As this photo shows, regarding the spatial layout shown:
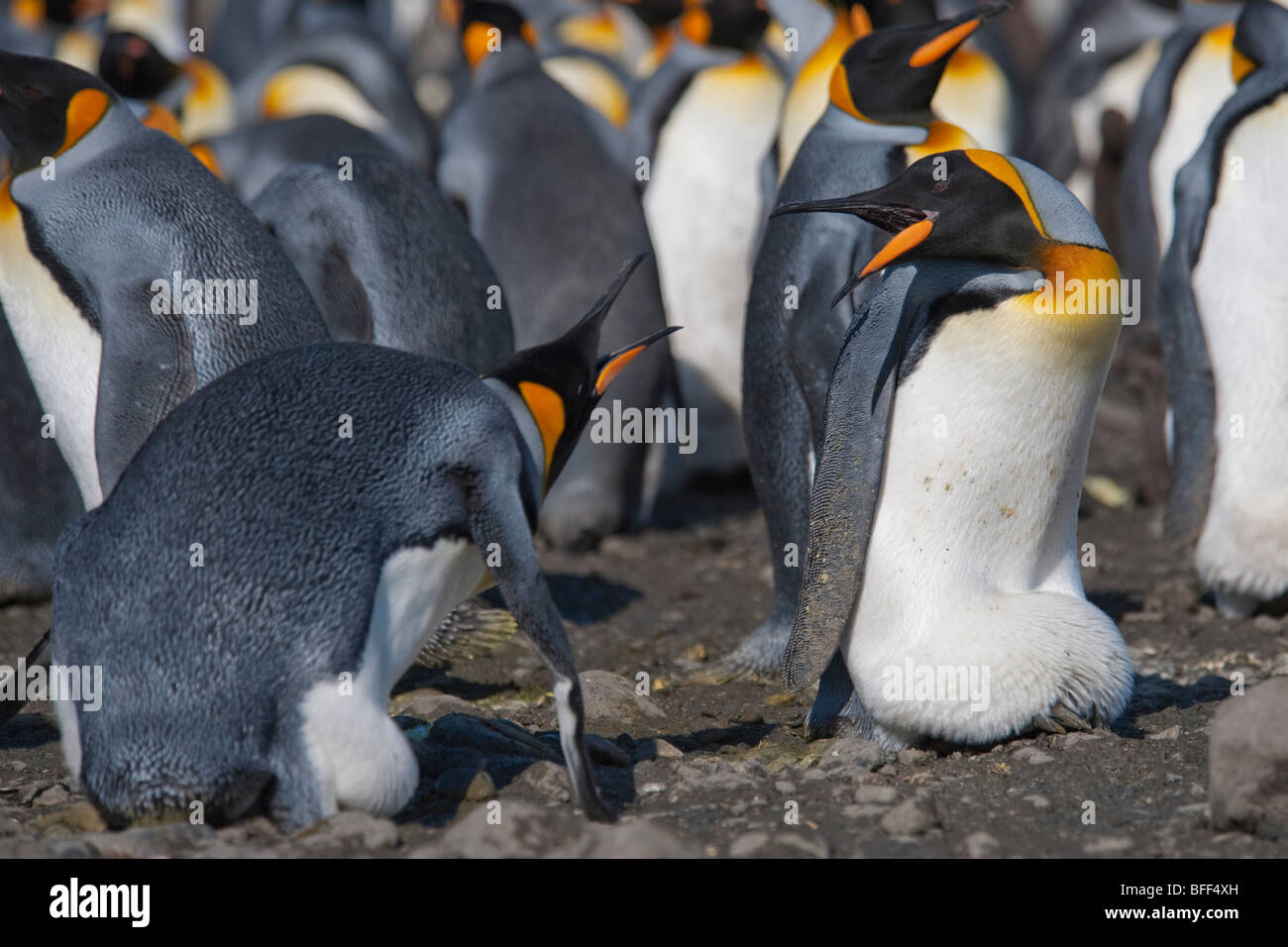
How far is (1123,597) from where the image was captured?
5660mm

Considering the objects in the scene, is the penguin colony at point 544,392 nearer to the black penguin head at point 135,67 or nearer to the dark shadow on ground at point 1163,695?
the dark shadow on ground at point 1163,695

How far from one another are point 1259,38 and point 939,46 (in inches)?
68.7

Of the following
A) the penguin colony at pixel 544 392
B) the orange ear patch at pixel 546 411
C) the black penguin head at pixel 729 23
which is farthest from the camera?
the black penguin head at pixel 729 23

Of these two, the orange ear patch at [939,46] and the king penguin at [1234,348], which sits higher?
the orange ear patch at [939,46]

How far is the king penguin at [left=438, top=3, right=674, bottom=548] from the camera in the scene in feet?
23.0

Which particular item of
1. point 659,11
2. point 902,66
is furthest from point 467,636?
point 659,11

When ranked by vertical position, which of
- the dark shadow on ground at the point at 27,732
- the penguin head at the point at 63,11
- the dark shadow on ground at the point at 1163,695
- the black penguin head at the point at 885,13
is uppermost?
the penguin head at the point at 63,11

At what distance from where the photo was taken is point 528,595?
322 centimetres

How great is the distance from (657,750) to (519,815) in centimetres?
86

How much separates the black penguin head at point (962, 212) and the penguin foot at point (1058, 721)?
3.10 ft

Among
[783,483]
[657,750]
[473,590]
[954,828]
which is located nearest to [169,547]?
[473,590]

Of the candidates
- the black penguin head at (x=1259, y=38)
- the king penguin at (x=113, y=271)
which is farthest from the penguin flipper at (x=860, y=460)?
the black penguin head at (x=1259, y=38)

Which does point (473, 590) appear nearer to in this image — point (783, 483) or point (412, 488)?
point (412, 488)

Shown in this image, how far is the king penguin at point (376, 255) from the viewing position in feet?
16.8
